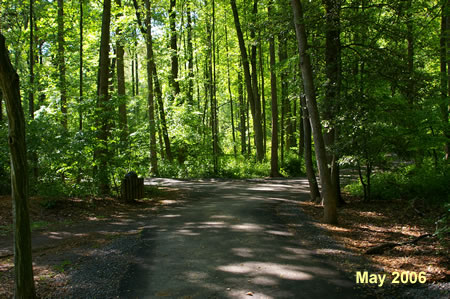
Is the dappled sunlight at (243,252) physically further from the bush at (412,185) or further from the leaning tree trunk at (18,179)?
the bush at (412,185)

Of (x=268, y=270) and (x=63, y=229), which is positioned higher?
(x=63, y=229)

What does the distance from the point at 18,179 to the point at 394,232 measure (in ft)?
26.0

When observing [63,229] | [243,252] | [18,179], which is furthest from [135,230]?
[18,179]

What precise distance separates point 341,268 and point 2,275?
5736 millimetres

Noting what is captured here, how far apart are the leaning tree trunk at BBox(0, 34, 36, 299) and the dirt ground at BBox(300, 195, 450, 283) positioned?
5.38 m

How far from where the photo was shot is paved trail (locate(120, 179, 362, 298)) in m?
4.78

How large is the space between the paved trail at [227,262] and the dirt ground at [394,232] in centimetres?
111

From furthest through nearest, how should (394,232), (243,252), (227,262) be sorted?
(394,232) → (243,252) → (227,262)

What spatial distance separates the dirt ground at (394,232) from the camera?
5484 mm

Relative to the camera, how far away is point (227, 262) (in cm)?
590

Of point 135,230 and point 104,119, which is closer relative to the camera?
point 135,230

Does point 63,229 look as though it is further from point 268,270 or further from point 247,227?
point 268,270

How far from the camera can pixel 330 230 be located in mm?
8117

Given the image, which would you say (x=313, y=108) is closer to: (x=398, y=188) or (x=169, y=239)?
(x=169, y=239)
